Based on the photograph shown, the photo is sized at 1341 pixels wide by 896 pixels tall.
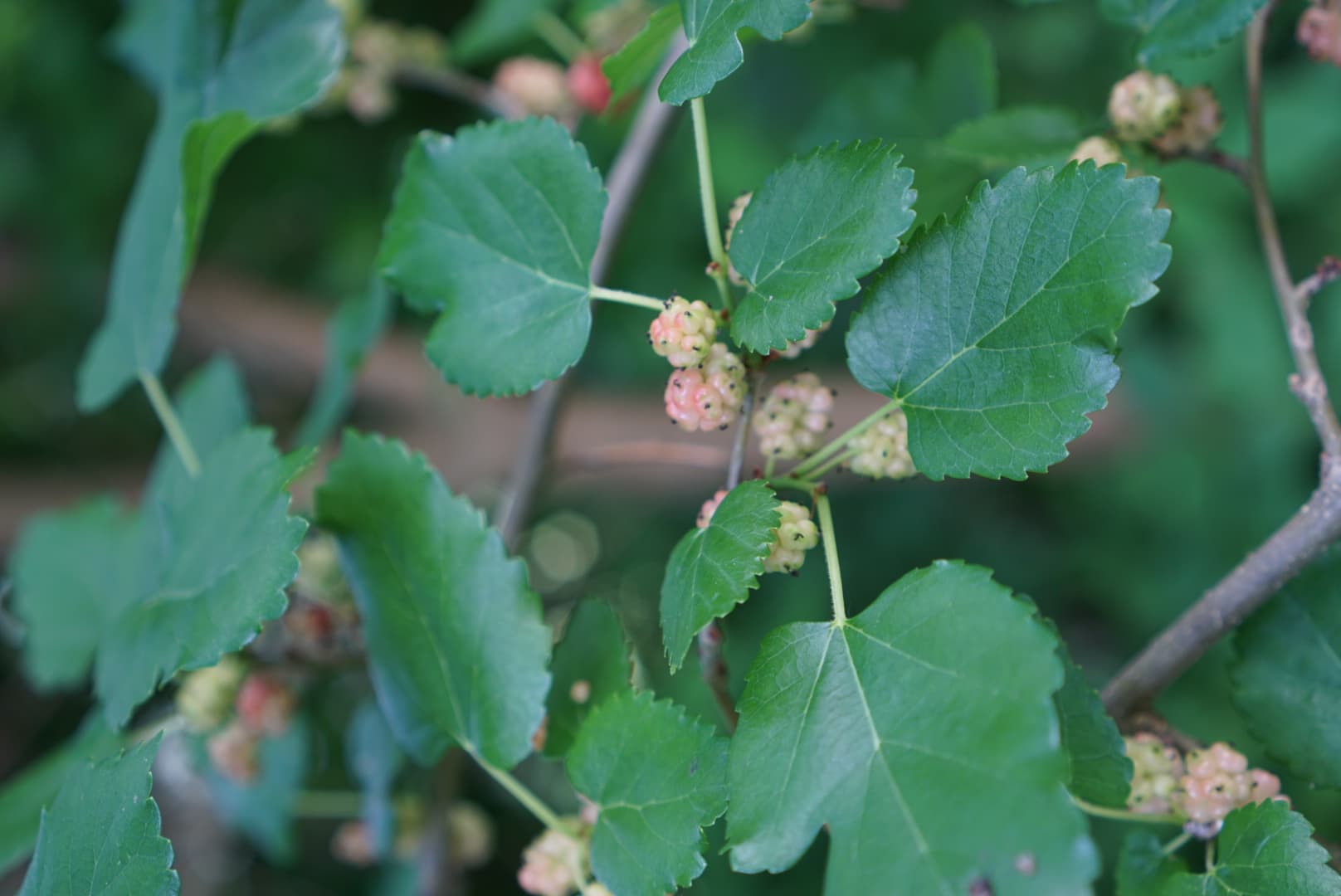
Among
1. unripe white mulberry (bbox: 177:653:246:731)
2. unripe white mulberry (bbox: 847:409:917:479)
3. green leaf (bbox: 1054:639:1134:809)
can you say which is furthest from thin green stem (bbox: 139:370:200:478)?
green leaf (bbox: 1054:639:1134:809)

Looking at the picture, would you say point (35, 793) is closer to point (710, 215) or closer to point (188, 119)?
point (188, 119)

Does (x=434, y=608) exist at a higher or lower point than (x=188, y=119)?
lower

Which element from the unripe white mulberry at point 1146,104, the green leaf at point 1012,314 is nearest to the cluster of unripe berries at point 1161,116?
the unripe white mulberry at point 1146,104

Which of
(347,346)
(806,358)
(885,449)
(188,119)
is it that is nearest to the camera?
(885,449)

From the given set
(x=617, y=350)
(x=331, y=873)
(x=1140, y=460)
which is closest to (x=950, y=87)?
(x=617, y=350)

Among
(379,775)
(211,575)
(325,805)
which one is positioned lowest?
(325,805)

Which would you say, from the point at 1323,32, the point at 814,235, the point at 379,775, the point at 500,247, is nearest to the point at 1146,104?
the point at 1323,32
